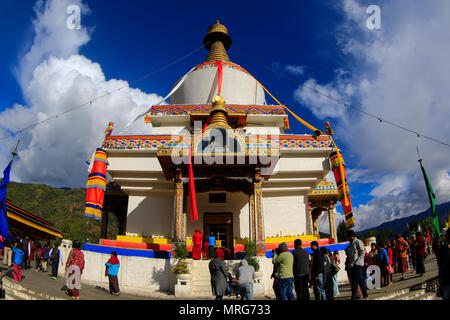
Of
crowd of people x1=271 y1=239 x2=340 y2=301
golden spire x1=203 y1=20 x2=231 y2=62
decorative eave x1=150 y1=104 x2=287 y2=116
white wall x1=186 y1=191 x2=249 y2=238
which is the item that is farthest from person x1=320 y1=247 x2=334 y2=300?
golden spire x1=203 y1=20 x2=231 y2=62

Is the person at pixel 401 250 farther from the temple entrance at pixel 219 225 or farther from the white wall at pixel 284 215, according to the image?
the temple entrance at pixel 219 225

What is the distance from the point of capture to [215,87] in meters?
18.3

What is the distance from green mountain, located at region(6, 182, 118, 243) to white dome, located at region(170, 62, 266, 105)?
1925 inches

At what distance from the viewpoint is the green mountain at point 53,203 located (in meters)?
61.8

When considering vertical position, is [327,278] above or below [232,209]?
below

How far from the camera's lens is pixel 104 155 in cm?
1299

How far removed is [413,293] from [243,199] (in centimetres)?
820

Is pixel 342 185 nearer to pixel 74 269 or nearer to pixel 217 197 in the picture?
pixel 217 197

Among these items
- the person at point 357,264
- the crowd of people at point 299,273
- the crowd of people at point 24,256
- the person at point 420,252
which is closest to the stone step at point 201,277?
the crowd of people at point 299,273

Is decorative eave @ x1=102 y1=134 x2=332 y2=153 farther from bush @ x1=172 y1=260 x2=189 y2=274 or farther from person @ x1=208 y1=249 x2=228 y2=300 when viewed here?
person @ x1=208 y1=249 x2=228 y2=300

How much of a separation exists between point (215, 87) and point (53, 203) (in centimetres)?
6404

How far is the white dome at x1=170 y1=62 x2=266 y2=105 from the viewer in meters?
18.3

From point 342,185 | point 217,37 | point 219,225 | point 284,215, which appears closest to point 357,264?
point 342,185
